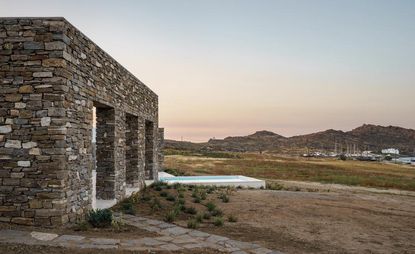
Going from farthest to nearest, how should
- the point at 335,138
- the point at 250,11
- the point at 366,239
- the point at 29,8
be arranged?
Result: the point at 335,138 → the point at 250,11 → the point at 29,8 → the point at 366,239

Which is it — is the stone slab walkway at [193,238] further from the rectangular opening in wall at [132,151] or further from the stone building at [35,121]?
the rectangular opening in wall at [132,151]

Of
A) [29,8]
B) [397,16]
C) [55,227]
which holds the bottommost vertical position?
[55,227]

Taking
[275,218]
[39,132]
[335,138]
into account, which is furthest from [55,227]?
[335,138]

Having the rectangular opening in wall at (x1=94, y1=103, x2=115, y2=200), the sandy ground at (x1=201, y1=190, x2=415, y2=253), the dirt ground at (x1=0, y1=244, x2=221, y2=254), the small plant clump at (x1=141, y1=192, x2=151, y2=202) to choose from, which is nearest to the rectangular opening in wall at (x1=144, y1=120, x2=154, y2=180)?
the small plant clump at (x1=141, y1=192, x2=151, y2=202)

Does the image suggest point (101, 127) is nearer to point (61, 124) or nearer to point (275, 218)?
point (61, 124)

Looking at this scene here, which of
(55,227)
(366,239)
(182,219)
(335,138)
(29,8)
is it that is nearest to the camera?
(55,227)

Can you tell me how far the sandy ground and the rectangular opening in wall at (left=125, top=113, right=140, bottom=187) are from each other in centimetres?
356

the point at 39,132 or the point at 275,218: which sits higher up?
the point at 39,132

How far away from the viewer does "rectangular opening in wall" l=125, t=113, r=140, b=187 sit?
537 inches

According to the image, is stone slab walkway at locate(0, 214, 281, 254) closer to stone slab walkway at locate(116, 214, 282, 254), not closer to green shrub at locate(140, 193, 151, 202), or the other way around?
stone slab walkway at locate(116, 214, 282, 254)

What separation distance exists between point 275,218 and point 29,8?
34.7 feet

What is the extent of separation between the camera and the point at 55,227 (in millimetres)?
7062

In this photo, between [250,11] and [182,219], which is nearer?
[182,219]

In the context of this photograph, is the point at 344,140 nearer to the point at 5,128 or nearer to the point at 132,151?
the point at 132,151
